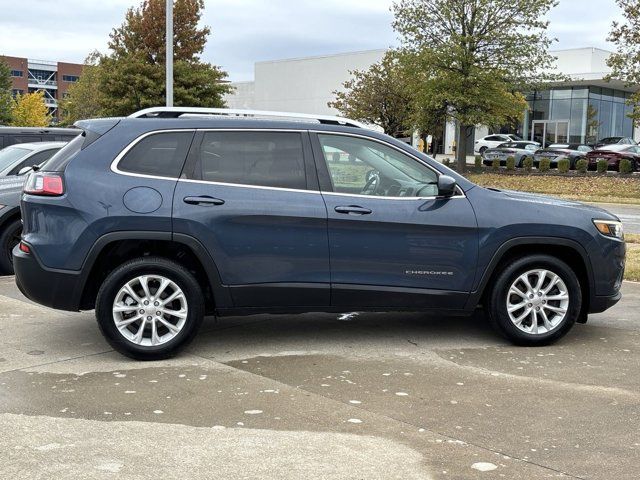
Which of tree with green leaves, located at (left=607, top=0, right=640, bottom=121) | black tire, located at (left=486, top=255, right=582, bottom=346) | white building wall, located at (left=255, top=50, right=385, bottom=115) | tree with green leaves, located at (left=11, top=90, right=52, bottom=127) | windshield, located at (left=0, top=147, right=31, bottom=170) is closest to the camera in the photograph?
black tire, located at (left=486, top=255, right=582, bottom=346)

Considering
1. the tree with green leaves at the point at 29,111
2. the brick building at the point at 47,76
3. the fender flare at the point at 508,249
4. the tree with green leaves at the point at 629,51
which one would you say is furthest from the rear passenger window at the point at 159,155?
the brick building at the point at 47,76

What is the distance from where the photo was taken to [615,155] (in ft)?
116

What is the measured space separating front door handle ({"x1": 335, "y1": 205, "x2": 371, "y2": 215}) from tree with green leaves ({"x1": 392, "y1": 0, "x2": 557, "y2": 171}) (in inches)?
1063

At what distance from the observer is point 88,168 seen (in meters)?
5.71

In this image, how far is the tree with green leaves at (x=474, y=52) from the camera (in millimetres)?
31906

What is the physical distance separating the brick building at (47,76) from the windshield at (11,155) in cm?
13577

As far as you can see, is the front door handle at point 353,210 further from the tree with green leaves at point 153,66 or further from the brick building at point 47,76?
the brick building at point 47,76

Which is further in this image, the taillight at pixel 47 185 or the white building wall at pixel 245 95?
the white building wall at pixel 245 95

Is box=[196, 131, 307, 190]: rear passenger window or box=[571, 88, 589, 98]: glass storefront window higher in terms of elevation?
box=[571, 88, 589, 98]: glass storefront window

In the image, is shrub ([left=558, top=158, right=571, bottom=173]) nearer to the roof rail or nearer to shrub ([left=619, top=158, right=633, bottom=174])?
shrub ([left=619, top=158, right=633, bottom=174])

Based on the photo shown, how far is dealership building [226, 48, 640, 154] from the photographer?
5644cm

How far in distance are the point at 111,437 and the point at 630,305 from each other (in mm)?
5803

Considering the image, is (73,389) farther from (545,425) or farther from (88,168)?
(545,425)

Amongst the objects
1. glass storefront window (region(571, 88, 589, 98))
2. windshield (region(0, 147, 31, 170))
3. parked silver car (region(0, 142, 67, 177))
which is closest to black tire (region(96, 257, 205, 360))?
parked silver car (region(0, 142, 67, 177))
